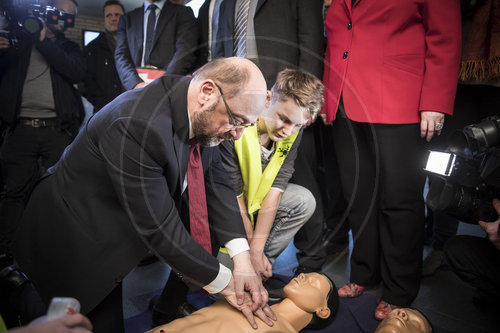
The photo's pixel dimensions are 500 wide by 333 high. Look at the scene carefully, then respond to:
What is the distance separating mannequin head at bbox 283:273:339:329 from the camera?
159 centimetres

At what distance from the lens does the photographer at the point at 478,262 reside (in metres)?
1.72

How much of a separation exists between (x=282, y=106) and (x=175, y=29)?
51.8 inches

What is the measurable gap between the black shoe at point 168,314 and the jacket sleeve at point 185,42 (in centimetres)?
163

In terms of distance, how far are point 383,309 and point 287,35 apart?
167 cm

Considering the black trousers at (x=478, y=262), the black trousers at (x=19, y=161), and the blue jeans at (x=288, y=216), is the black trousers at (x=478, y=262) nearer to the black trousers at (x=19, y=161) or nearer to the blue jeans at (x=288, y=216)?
the blue jeans at (x=288, y=216)

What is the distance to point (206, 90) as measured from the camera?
4.07 ft

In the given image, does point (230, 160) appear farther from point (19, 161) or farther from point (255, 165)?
point (19, 161)

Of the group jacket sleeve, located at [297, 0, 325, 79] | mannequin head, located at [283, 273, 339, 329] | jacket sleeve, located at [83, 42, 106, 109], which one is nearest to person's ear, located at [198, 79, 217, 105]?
mannequin head, located at [283, 273, 339, 329]

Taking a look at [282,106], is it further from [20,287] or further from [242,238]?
[20,287]

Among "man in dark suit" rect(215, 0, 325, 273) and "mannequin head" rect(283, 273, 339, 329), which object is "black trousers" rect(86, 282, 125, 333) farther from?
"man in dark suit" rect(215, 0, 325, 273)

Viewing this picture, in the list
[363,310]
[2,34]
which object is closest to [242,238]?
[363,310]

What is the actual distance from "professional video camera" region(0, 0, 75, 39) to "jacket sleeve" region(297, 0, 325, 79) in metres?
1.81

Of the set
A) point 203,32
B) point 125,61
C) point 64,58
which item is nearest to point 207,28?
point 203,32

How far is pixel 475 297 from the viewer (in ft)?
6.58
